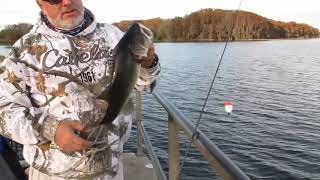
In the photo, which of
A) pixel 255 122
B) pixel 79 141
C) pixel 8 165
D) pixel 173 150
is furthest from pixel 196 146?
pixel 255 122

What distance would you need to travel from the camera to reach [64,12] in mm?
2426

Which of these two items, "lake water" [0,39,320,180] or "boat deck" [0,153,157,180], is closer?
"boat deck" [0,153,157,180]

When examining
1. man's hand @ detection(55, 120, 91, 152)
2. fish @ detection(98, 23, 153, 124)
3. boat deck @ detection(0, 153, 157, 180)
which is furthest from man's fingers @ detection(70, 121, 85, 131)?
boat deck @ detection(0, 153, 157, 180)

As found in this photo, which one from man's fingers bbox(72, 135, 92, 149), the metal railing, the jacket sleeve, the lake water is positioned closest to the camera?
the metal railing

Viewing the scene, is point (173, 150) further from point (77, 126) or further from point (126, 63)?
point (126, 63)

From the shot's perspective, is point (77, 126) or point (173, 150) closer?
point (77, 126)

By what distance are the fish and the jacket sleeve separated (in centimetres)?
42

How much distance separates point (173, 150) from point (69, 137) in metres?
1.17

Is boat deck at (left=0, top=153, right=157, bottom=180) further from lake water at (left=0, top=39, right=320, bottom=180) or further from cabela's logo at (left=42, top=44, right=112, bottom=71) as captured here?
lake water at (left=0, top=39, right=320, bottom=180)

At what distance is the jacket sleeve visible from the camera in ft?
7.59

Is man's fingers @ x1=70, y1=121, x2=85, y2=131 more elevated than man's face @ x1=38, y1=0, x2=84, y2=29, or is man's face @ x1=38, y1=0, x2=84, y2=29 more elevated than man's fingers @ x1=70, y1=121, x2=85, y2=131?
man's face @ x1=38, y1=0, x2=84, y2=29

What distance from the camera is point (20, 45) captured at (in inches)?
95.8

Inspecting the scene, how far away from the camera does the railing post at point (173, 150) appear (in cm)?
317

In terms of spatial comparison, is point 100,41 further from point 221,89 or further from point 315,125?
point 221,89
